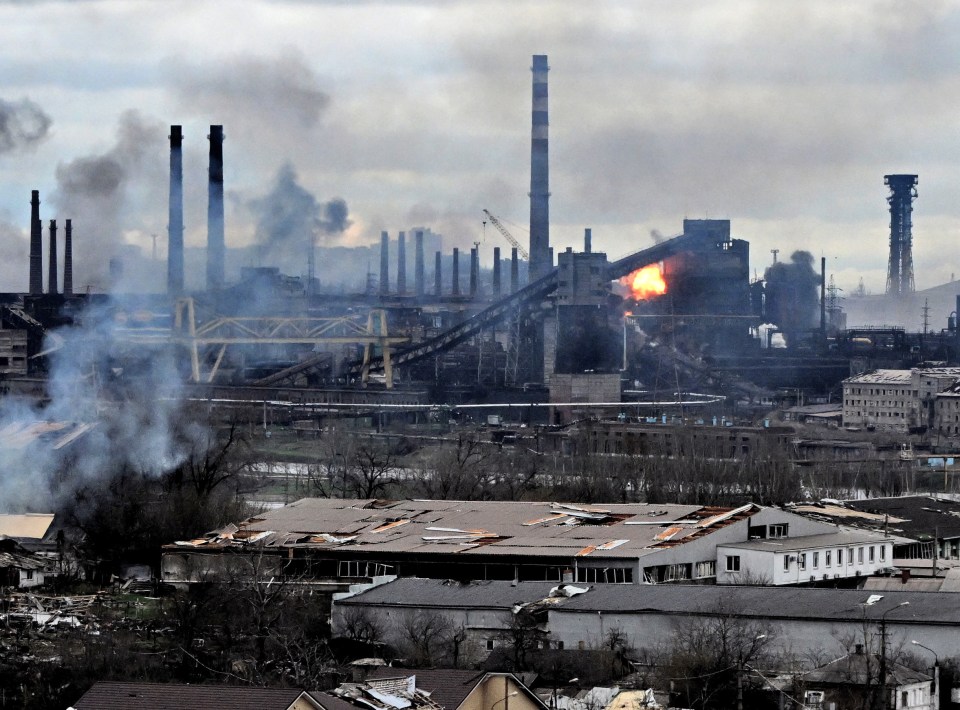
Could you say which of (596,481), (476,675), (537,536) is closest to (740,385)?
(596,481)

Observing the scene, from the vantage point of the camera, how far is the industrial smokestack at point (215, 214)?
60719mm

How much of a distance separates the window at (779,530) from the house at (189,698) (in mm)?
12365

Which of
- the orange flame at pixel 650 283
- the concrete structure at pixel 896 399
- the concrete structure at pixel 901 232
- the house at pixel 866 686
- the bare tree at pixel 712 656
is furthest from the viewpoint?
the concrete structure at pixel 901 232

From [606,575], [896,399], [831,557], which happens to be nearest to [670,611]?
[606,575]

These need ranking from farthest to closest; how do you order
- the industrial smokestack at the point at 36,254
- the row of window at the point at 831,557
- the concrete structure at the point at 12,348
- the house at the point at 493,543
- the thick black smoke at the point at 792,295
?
the thick black smoke at the point at 792,295
the industrial smokestack at the point at 36,254
the concrete structure at the point at 12,348
the row of window at the point at 831,557
the house at the point at 493,543

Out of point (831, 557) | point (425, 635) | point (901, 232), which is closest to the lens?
point (425, 635)

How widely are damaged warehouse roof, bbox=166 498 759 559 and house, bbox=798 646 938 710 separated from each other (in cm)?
575

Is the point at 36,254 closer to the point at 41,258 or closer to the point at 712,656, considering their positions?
the point at 41,258

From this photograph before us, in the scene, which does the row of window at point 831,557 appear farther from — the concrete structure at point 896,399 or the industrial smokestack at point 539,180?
the industrial smokestack at point 539,180

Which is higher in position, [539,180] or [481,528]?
[539,180]

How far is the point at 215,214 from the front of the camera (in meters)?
61.2

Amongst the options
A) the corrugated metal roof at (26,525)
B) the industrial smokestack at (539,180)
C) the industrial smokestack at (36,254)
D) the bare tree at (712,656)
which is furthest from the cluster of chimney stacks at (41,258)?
the bare tree at (712,656)

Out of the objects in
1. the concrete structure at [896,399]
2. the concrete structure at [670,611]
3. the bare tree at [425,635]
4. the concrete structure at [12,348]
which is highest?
the concrete structure at [12,348]

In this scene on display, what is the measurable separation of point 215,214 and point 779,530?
37418 mm
